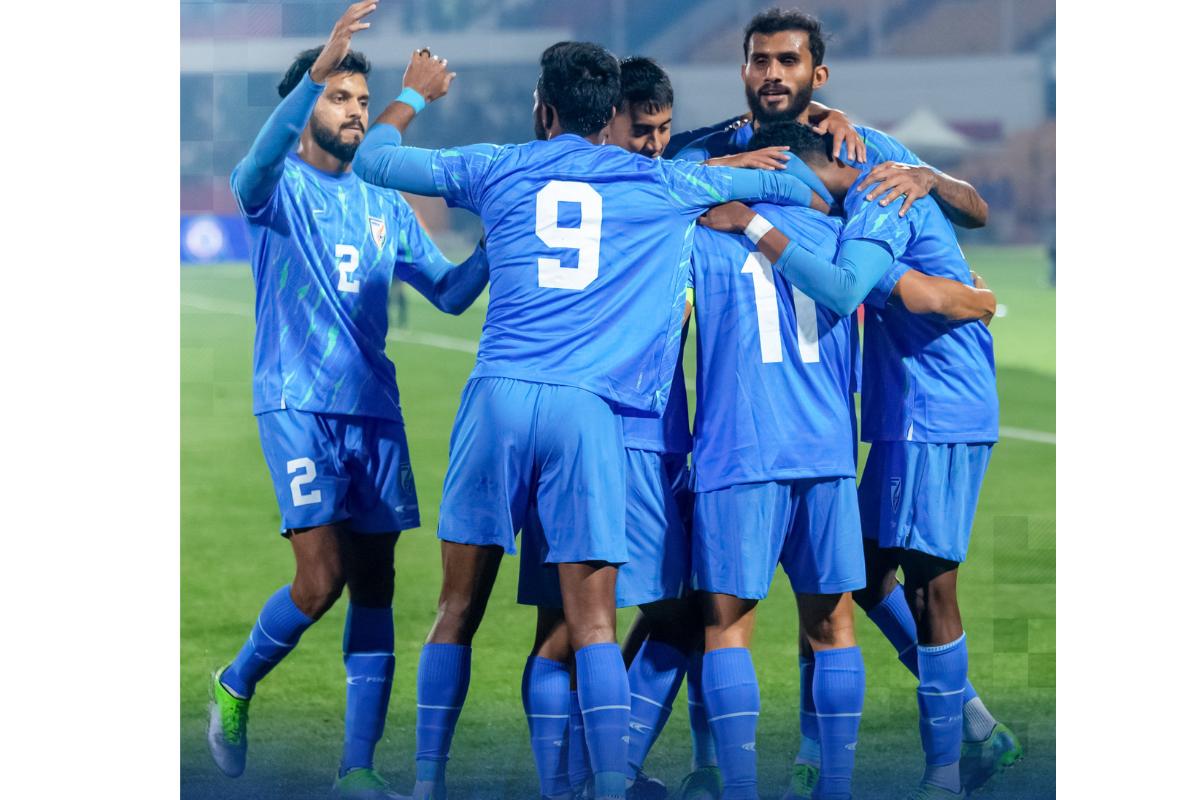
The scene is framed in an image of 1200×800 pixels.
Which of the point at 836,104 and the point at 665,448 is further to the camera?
the point at 836,104

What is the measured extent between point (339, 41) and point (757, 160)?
141cm

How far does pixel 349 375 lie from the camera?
5.53 meters

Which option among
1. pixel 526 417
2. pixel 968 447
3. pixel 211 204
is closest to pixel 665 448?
pixel 526 417

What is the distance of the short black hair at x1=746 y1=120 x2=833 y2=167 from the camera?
5.39 metres

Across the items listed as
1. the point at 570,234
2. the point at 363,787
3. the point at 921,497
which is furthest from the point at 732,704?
the point at 570,234

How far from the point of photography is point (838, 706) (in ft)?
17.2

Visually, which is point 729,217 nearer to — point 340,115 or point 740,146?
point 740,146

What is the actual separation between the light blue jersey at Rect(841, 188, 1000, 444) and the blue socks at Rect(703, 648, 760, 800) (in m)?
0.88

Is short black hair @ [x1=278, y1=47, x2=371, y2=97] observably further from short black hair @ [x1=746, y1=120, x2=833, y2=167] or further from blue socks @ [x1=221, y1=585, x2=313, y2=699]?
blue socks @ [x1=221, y1=585, x2=313, y2=699]

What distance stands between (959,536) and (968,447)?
0.29 m

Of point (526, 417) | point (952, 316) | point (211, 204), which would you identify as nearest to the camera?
point (526, 417)

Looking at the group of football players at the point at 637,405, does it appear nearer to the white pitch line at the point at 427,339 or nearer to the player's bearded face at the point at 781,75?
the player's bearded face at the point at 781,75

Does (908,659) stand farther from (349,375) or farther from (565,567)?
(349,375)

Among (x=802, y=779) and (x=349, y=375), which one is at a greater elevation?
(x=349, y=375)
